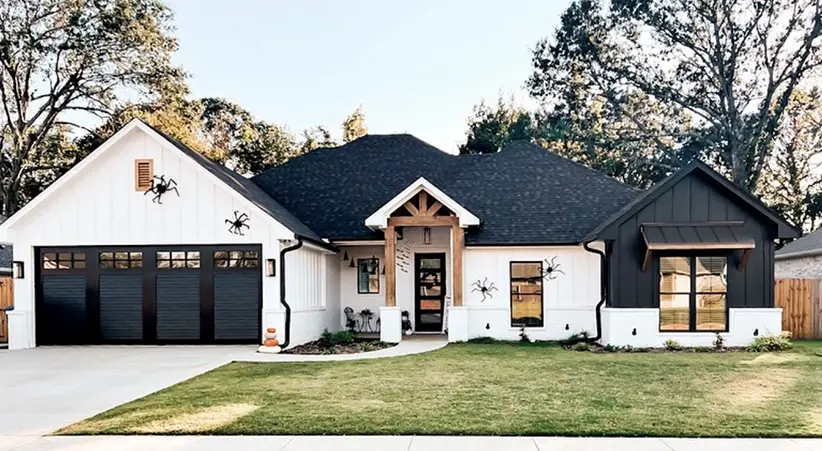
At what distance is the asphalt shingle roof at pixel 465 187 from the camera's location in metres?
15.4

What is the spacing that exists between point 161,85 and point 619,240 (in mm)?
21535

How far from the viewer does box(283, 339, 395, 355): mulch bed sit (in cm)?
1257

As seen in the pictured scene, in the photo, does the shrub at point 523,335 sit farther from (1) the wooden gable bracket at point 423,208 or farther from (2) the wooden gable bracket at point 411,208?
(2) the wooden gable bracket at point 411,208

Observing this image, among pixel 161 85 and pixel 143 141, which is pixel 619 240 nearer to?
pixel 143 141

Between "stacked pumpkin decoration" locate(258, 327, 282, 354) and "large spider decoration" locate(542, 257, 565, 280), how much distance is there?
6555 mm

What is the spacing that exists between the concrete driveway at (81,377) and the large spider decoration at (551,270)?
23.4ft

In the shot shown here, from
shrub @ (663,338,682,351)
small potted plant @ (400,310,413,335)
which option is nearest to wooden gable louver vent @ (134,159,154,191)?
small potted plant @ (400,310,413,335)

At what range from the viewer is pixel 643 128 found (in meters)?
27.7

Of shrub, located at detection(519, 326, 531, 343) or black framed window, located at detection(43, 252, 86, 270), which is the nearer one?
black framed window, located at detection(43, 252, 86, 270)

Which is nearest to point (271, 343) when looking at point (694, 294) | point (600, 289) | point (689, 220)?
point (600, 289)

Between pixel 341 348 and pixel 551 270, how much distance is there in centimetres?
544

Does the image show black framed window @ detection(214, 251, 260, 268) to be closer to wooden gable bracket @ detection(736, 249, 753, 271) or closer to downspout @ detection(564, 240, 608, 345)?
downspout @ detection(564, 240, 608, 345)

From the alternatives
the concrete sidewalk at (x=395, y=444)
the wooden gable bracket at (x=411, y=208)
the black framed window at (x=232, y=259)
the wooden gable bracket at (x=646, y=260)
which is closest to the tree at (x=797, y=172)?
the wooden gable bracket at (x=646, y=260)

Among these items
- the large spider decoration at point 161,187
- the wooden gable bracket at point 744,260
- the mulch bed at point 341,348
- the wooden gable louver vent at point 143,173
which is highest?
the wooden gable louver vent at point 143,173
